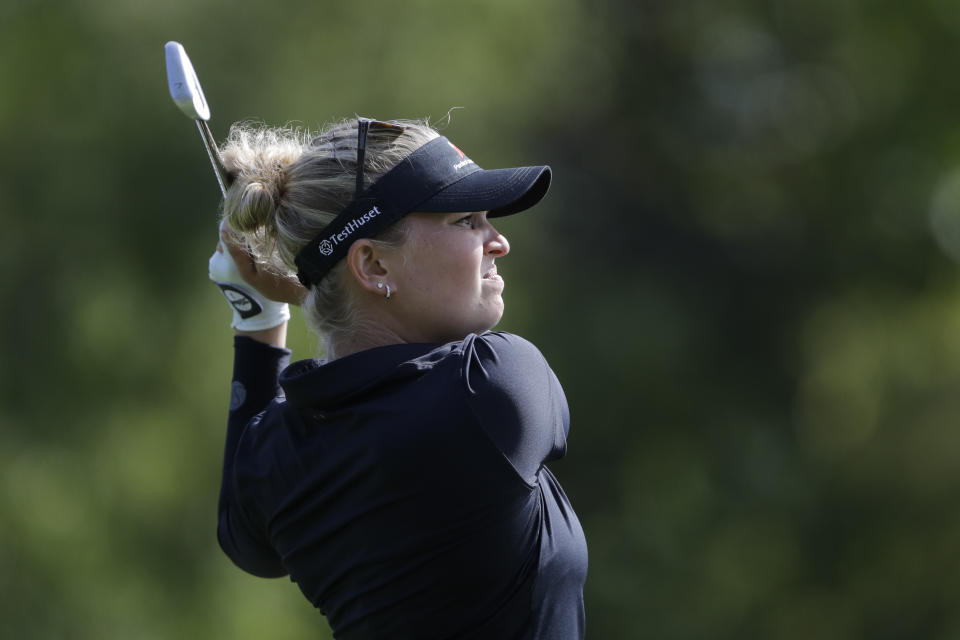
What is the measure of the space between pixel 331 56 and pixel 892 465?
2.61 m

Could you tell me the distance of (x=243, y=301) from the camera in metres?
1.57

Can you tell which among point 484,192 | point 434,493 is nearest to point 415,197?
point 484,192

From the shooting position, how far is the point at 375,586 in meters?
1.19

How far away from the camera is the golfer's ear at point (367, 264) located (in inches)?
50.6

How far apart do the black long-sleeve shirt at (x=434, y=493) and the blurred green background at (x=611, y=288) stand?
2.06 m

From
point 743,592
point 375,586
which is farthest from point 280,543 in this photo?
point 743,592

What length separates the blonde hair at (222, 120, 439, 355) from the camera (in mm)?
1307

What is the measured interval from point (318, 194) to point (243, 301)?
32 cm

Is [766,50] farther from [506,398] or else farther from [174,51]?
[506,398]

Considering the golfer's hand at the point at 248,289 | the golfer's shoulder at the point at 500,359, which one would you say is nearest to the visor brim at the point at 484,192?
the golfer's shoulder at the point at 500,359

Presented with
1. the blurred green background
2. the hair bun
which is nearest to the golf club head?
the hair bun

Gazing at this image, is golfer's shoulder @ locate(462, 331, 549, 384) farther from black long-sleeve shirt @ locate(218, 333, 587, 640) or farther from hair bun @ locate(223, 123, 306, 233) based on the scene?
hair bun @ locate(223, 123, 306, 233)

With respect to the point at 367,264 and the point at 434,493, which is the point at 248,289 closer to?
the point at 367,264

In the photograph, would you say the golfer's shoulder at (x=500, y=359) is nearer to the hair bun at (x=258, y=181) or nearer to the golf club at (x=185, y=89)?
the hair bun at (x=258, y=181)
